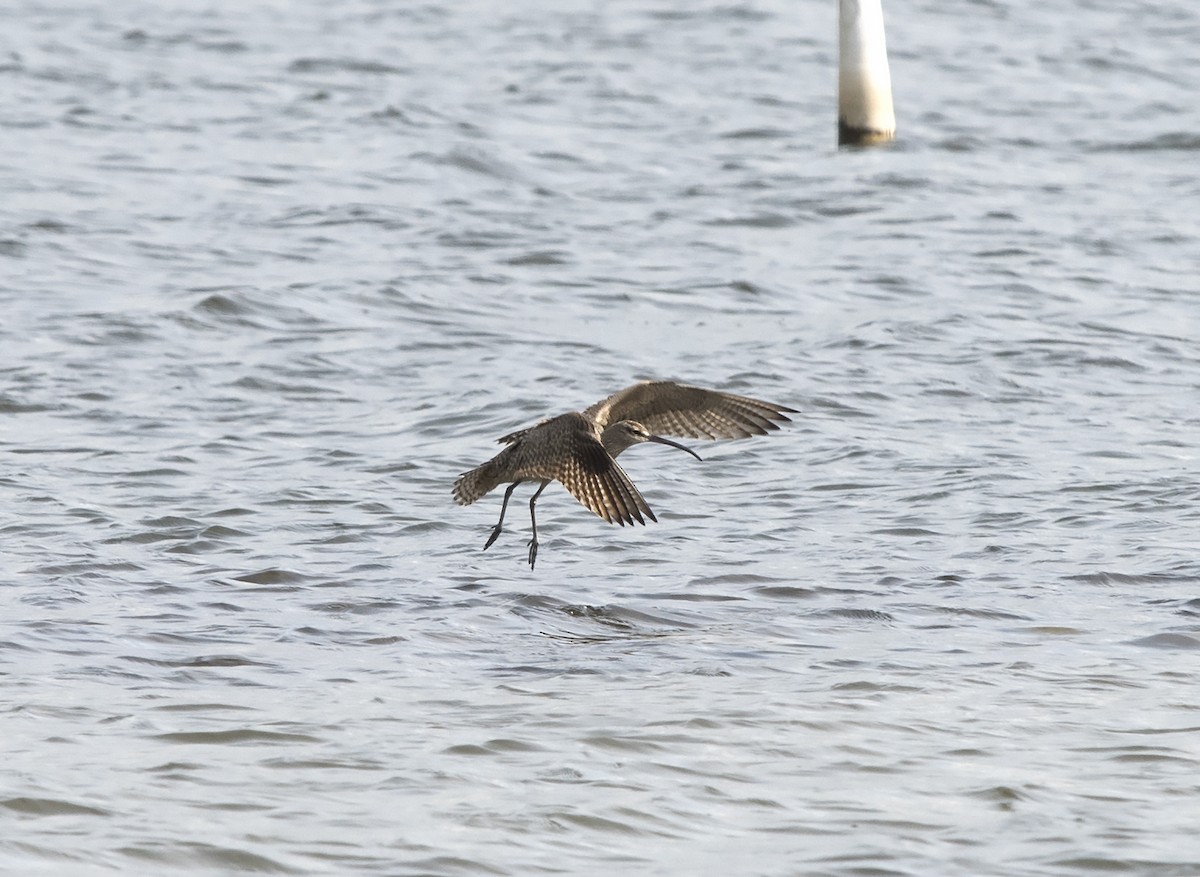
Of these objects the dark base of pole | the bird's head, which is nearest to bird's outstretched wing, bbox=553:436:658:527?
the bird's head

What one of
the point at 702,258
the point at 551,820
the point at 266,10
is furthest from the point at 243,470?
the point at 266,10

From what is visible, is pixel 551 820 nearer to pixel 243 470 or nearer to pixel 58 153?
pixel 243 470

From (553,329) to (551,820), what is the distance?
7203 mm

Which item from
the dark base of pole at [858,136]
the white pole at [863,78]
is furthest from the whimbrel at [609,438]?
the dark base of pole at [858,136]

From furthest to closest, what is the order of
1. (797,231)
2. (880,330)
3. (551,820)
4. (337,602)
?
(797,231) < (880,330) < (337,602) < (551,820)

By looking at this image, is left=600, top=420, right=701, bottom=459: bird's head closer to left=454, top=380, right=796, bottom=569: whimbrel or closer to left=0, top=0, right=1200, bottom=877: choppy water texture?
left=454, top=380, right=796, bottom=569: whimbrel

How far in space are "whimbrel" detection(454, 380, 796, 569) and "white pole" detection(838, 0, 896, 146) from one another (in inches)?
316

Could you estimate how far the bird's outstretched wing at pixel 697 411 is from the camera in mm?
8094

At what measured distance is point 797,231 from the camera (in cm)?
1505

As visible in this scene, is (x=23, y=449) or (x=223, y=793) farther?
(x=23, y=449)

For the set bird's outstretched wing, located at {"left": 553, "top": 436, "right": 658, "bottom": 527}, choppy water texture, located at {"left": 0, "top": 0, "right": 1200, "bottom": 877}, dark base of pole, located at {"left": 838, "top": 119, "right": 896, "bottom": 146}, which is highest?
dark base of pole, located at {"left": 838, "top": 119, "right": 896, "bottom": 146}

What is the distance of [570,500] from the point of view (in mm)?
9398

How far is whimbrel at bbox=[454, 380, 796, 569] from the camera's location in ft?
23.4

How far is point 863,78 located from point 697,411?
918 centimetres
